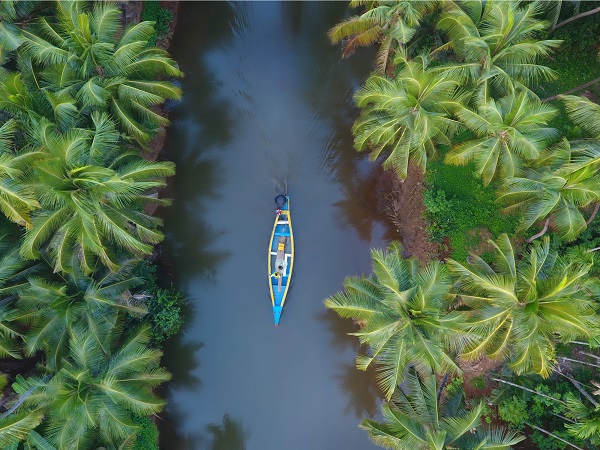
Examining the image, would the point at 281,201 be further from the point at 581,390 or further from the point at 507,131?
the point at 581,390

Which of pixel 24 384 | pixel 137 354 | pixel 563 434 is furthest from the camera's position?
pixel 563 434

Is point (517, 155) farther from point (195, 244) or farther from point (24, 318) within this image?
point (24, 318)

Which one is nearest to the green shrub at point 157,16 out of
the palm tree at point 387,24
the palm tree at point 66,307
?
the palm tree at point 387,24

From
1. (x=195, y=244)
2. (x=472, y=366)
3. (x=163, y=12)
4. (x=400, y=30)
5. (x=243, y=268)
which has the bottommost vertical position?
(x=472, y=366)

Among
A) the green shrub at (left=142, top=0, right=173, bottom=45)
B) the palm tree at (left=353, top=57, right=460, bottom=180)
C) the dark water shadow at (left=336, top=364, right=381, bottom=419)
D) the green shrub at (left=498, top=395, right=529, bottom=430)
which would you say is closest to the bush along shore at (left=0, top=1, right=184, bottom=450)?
the green shrub at (left=142, top=0, right=173, bottom=45)

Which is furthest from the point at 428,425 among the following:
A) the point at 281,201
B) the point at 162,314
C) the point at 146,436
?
the point at 146,436

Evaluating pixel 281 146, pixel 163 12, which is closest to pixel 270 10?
pixel 163 12
